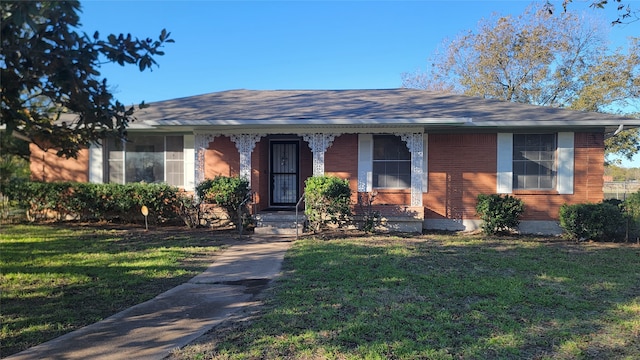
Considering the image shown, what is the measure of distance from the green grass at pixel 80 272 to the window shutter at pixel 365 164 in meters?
4.12

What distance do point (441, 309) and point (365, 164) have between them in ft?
22.1

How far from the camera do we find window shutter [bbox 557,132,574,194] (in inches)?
427

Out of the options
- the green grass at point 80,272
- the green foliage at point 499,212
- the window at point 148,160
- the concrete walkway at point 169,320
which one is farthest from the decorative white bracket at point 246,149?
the green foliage at point 499,212

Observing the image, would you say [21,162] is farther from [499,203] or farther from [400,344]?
[499,203]

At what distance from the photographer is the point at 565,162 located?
10883mm

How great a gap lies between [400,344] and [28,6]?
161 inches

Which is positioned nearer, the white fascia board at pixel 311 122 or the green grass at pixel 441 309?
the green grass at pixel 441 309

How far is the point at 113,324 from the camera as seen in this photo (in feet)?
14.3

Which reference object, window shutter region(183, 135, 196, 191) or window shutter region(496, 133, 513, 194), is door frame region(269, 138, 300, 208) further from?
window shutter region(496, 133, 513, 194)

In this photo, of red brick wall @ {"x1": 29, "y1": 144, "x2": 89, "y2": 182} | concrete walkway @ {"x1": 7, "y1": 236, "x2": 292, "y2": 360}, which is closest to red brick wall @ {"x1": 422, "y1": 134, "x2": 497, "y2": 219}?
concrete walkway @ {"x1": 7, "y1": 236, "x2": 292, "y2": 360}

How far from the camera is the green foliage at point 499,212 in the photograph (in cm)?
1024

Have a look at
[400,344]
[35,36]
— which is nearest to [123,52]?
[35,36]

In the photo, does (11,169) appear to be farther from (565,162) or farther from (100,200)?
(565,162)

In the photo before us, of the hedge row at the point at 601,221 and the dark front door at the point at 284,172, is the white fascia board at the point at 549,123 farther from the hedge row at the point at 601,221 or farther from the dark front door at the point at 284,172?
the dark front door at the point at 284,172
